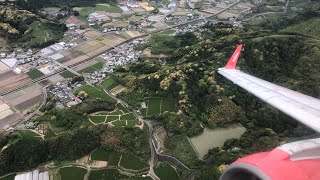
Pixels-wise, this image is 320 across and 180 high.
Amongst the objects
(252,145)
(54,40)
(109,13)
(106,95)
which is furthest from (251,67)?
(109,13)

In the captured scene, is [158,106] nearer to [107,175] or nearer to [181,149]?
[181,149]

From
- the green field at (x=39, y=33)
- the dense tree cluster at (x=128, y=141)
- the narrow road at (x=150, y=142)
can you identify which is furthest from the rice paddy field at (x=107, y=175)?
the green field at (x=39, y=33)

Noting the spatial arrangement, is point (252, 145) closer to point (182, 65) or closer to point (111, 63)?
point (182, 65)

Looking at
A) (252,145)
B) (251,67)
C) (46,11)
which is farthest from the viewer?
(46,11)

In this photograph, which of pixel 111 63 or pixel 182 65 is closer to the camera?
pixel 182 65

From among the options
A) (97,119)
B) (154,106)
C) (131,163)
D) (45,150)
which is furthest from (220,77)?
(45,150)

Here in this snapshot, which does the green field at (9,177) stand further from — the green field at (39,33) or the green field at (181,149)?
the green field at (39,33)

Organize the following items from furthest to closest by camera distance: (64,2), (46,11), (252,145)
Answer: (64,2) < (46,11) < (252,145)
